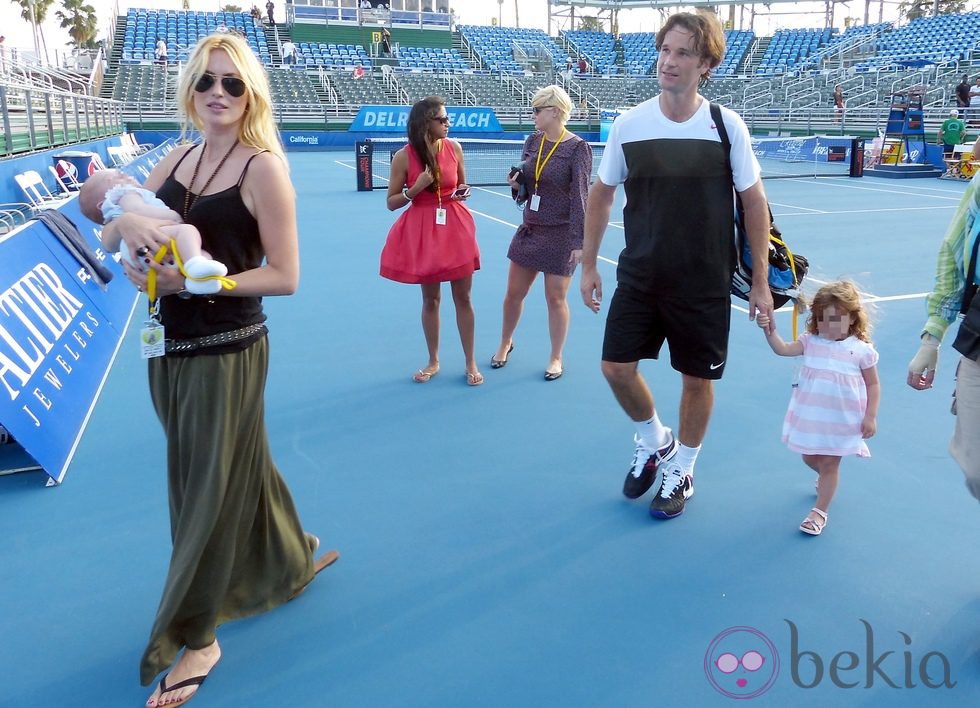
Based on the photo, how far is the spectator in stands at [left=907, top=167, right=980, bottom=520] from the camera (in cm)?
245

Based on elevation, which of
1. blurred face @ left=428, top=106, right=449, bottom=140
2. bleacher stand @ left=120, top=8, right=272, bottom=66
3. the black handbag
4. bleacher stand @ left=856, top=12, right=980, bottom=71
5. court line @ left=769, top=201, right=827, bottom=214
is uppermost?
bleacher stand @ left=120, top=8, right=272, bottom=66

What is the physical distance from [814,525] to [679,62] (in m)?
1.98

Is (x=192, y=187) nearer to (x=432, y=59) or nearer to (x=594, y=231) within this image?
(x=594, y=231)

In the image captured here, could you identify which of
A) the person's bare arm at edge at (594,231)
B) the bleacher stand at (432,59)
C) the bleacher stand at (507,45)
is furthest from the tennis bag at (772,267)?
the bleacher stand at (507,45)

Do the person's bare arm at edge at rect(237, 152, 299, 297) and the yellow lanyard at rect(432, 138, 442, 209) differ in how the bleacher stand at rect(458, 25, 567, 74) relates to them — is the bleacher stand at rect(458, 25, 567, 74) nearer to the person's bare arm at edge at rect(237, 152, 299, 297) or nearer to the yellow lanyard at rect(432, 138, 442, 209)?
the yellow lanyard at rect(432, 138, 442, 209)

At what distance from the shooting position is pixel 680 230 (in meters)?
3.23

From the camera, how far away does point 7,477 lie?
3.84 metres

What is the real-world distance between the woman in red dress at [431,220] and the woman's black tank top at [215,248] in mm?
2631

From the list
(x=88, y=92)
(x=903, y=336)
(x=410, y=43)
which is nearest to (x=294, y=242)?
(x=903, y=336)

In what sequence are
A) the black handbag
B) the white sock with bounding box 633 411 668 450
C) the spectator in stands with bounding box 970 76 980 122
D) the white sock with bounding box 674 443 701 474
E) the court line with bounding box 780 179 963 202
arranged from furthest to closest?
1. the spectator in stands with bounding box 970 76 980 122
2. the court line with bounding box 780 179 963 202
3. the white sock with bounding box 633 411 668 450
4. the white sock with bounding box 674 443 701 474
5. the black handbag

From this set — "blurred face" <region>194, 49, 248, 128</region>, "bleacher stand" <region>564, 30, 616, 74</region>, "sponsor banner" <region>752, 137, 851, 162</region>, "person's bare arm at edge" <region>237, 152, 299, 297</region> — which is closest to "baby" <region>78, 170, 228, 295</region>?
"person's bare arm at edge" <region>237, 152, 299, 297</region>

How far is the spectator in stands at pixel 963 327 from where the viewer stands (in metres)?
2.45

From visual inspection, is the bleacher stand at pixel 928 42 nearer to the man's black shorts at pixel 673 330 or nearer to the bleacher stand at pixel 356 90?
the bleacher stand at pixel 356 90

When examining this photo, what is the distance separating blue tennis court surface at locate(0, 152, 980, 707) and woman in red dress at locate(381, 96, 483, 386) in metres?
0.73
